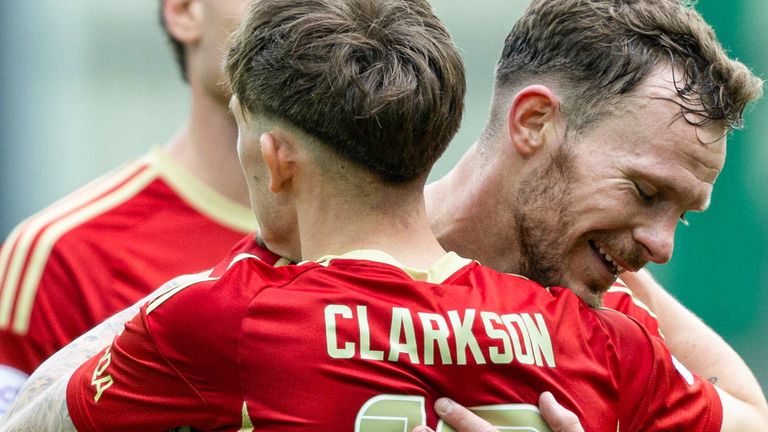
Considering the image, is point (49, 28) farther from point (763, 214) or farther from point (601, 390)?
point (601, 390)

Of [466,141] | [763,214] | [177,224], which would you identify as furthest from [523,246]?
[466,141]

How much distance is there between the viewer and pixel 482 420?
2166 millimetres

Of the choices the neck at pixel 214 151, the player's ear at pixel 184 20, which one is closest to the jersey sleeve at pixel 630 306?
the neck at pixel 214 151

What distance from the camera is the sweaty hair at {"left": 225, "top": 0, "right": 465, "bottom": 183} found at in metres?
2.25

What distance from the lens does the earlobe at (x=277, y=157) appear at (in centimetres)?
230

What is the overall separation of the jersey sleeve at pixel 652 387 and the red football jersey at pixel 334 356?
0.09 metres

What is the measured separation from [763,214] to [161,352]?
555 cm

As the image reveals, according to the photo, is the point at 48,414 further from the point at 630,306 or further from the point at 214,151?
the point at 214,151

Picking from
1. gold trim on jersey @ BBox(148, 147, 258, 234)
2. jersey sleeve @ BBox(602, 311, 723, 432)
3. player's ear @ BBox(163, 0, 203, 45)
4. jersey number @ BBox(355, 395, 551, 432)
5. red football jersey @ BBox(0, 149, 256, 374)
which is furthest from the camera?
player's ear @ BBox(163, 0, 203, 45)

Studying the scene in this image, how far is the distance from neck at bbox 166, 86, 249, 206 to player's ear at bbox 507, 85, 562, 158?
1580 millimetres

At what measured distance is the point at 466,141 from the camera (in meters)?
9.15

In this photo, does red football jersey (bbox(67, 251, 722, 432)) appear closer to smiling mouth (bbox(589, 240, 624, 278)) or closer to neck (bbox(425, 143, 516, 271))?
smiling mouth (bbox(589, 240, 624, 278))

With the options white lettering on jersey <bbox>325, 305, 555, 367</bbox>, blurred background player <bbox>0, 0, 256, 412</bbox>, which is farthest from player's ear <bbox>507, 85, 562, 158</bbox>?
blurred background player <bbox>0, 0, 256, 412</bbox>

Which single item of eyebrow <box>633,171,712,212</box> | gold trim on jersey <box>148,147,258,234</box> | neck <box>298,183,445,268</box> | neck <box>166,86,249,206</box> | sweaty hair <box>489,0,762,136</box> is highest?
sweaty hair <box>489,0,762,136</box>
